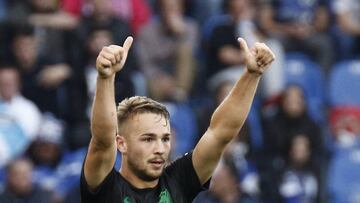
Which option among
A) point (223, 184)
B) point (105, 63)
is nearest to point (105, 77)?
point (105, 63)

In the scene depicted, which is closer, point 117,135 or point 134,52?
point 117,135

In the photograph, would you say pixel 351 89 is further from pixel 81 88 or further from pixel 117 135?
pixel 117 135

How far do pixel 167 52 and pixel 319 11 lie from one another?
6.65 feet

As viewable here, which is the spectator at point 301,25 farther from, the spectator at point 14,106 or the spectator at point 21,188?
the spectator at point 21,188

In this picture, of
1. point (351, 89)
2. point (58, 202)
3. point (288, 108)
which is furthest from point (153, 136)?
point (351, 89)

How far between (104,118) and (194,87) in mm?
6646

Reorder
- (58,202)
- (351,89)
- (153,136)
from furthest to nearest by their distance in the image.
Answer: (351,89) < (58,202) < (153,136)

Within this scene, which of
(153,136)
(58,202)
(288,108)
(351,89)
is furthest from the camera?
(351,89)

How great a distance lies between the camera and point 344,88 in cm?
1221

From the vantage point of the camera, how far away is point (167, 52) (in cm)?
1188

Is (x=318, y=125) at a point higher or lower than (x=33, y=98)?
lower

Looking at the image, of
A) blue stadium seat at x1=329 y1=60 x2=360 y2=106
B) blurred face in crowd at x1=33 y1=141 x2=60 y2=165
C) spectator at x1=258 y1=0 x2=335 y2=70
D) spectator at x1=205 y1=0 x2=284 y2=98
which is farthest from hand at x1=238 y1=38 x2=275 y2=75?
spectator at x1=258 y1=0 x2=335 y2=70

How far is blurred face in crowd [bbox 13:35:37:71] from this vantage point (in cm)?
1100

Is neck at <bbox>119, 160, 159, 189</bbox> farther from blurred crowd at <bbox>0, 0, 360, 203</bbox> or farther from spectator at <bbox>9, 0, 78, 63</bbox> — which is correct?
spectator at <bbox>9, 0, 78, 63</bbox>
